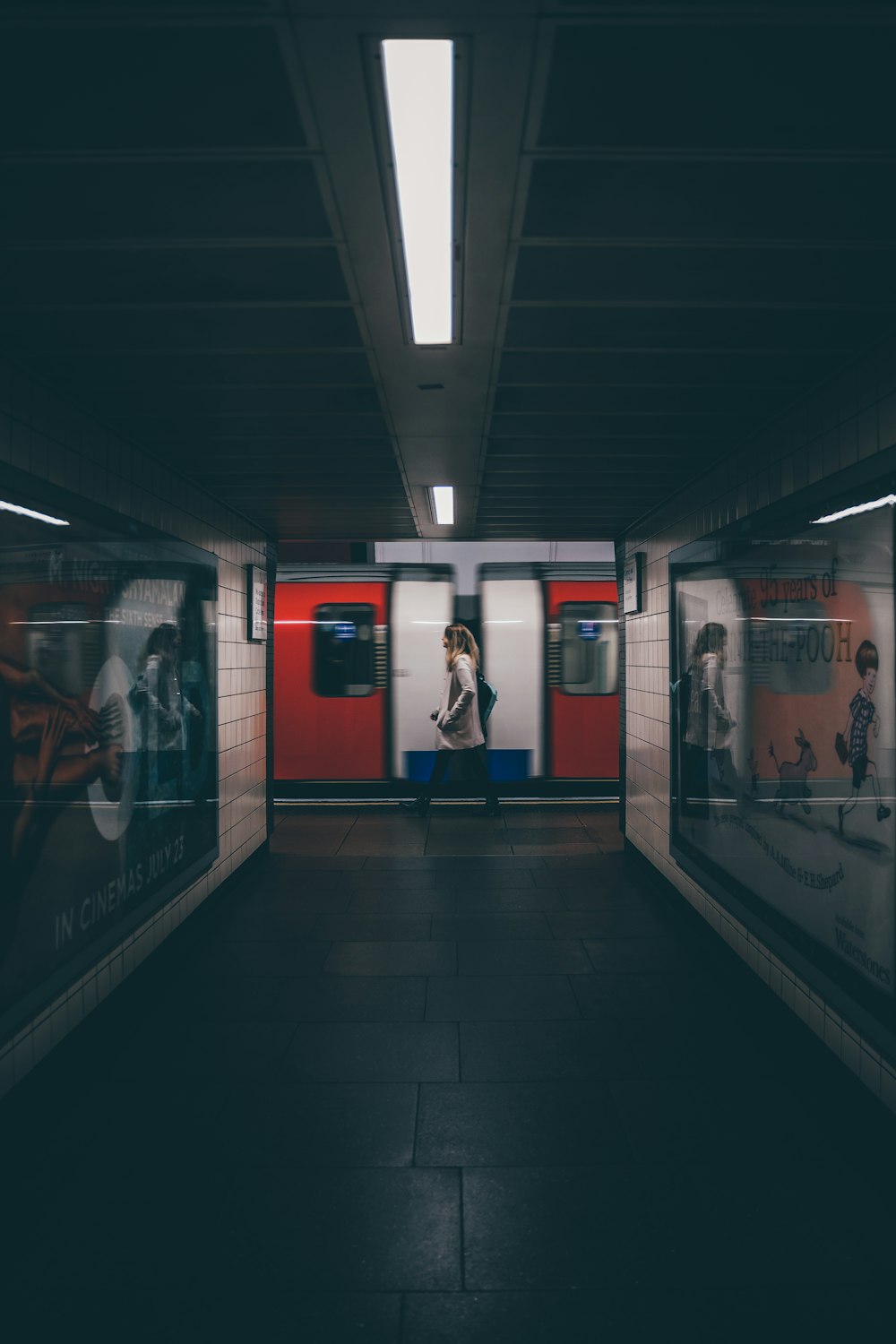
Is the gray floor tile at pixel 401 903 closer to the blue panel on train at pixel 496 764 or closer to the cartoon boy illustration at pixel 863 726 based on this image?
the cartoon boy illustration at pixel 863 726

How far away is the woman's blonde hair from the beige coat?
62mm

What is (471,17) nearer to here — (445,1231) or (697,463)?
(445,1231)

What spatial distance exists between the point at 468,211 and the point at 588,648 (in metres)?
6.68

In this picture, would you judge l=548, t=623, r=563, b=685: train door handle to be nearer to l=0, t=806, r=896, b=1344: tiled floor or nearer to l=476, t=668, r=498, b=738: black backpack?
l=476, t=668, r=498, b=738: black backpack

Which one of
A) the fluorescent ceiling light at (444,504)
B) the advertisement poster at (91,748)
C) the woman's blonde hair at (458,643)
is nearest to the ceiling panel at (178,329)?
the advertisement poster at (91,748)

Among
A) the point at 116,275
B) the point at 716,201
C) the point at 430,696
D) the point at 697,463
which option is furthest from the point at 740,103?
the point at 430,696

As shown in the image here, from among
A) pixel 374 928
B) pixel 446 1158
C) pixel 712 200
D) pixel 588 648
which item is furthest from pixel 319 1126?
pixel 588 648

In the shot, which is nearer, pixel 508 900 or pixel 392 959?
pixel 392 959

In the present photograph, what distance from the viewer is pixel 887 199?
1.89 meters

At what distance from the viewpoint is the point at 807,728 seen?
312 cm

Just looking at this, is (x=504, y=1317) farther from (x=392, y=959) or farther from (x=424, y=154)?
(x=424, y=154)

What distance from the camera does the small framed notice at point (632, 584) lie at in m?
6.19

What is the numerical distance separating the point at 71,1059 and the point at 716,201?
338cm

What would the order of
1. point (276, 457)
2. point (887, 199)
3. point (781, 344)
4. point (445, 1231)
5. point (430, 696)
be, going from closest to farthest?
point (887, 199) < point (445, 1231) < point (781, 344) < point (276, 457) < point (430, 696)
